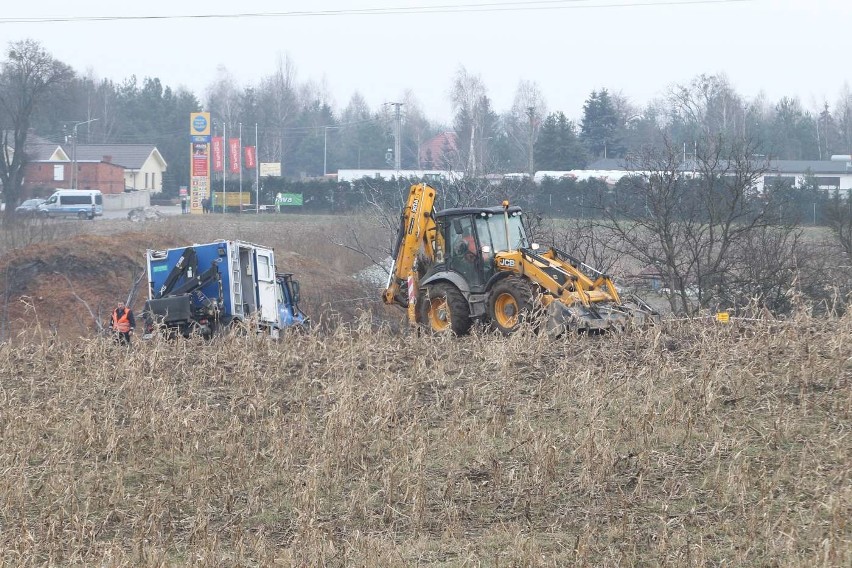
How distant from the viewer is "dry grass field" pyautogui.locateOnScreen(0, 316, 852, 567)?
6570 millimetres

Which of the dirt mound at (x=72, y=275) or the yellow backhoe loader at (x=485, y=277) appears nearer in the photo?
the yellow backhoe loader at (x=485, y=277)

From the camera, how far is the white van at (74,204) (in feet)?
190

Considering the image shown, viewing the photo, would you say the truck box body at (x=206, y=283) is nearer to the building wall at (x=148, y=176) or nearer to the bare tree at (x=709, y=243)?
the bare tree at (x=709, y=243)

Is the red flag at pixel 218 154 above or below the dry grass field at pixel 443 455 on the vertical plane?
above

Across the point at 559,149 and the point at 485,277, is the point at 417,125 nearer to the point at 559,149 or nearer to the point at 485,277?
the point at 559,149

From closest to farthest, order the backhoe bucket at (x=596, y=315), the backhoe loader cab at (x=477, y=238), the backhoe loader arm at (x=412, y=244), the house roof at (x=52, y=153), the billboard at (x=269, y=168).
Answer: the backhoe bucket at (x=596, y=315)
the backhoe loader cab at (x=477, y=238)
the backhoe loader arm at (x=412, y=244)
the house roof at (x=52, y=153)
the billboard at (x=269, y=168)

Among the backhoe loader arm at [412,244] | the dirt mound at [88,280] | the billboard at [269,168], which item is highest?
the billboard at [269,168]

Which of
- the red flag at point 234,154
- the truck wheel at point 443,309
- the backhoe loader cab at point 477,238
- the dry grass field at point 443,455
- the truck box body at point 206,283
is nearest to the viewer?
the dry grass field at point 443,455

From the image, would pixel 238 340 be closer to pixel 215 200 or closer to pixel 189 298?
pixel 189 298

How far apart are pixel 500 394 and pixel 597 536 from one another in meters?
2.96

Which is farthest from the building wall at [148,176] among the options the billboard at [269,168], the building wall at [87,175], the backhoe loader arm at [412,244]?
the backhoe loader arm at [412,244]

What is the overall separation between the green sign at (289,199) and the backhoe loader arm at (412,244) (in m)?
44.3

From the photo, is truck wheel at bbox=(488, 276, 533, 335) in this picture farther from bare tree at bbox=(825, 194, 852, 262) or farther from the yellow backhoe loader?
bare tree at bbox=(825, 194, 852, 262)

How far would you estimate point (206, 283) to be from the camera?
810 inches
